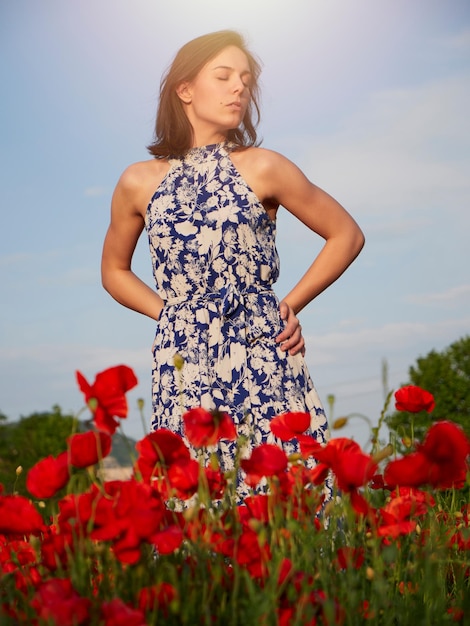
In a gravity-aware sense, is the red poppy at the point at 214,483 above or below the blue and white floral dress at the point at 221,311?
below

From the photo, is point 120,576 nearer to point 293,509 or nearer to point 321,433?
point 293,509

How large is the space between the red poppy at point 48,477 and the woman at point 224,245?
4.78 ft

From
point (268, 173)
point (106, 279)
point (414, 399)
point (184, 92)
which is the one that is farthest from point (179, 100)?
point (414, 399)

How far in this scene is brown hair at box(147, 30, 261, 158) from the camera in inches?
167

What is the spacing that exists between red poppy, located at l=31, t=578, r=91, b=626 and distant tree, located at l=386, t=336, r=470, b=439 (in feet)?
25.9

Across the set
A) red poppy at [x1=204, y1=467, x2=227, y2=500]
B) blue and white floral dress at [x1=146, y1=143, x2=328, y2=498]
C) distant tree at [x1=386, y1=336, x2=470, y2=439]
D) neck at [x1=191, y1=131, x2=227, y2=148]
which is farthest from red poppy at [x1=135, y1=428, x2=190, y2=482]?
distant tree at [x1=386, y1=336, x2=470, y2=439]

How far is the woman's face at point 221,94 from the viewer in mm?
4113

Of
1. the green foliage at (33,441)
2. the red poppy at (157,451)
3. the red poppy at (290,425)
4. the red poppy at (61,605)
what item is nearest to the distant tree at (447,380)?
the green foliage at (33,441)

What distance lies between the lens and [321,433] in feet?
12.7

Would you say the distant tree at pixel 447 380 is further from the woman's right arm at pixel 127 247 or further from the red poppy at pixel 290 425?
the red poppy at pixel 290 425

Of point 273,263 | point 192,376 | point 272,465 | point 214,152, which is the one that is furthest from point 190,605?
point 214,152

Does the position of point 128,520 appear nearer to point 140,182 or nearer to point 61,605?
point 61,605

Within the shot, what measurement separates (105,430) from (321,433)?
A: 177 centimetres

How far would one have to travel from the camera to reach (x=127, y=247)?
4.63 meters
